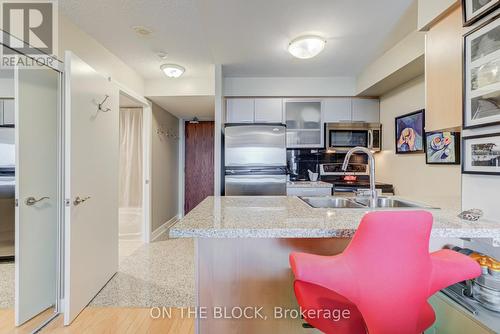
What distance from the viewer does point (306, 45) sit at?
2.45 metres

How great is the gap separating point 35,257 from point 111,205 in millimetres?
737

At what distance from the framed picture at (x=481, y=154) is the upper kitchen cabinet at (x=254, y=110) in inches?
98.7

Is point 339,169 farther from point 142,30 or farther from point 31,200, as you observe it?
point 31,200

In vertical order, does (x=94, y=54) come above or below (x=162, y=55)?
below

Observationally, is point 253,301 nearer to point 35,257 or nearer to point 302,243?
point 302,243

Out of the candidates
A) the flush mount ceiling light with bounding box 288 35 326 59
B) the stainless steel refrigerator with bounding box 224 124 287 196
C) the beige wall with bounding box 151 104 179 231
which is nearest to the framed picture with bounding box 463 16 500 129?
the flush mount ceiling light with bounding box 288 35 326 59

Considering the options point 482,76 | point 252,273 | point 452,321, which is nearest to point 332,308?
point 252,273

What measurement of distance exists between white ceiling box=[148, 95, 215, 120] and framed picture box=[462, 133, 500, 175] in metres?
2.86

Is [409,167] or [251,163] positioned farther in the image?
[251,163]

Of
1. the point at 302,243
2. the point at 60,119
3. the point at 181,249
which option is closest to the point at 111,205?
the point at 60,119

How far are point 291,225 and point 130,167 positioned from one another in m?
3.59

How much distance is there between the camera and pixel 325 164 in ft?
12.8

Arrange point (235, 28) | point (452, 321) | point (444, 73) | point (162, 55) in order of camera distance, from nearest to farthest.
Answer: point (452, 321) < point (444, 73) < point (235, 28) < point (162, 55)

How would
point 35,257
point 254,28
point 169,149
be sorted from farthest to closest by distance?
point 169,149, point 254,28, point 35,257
